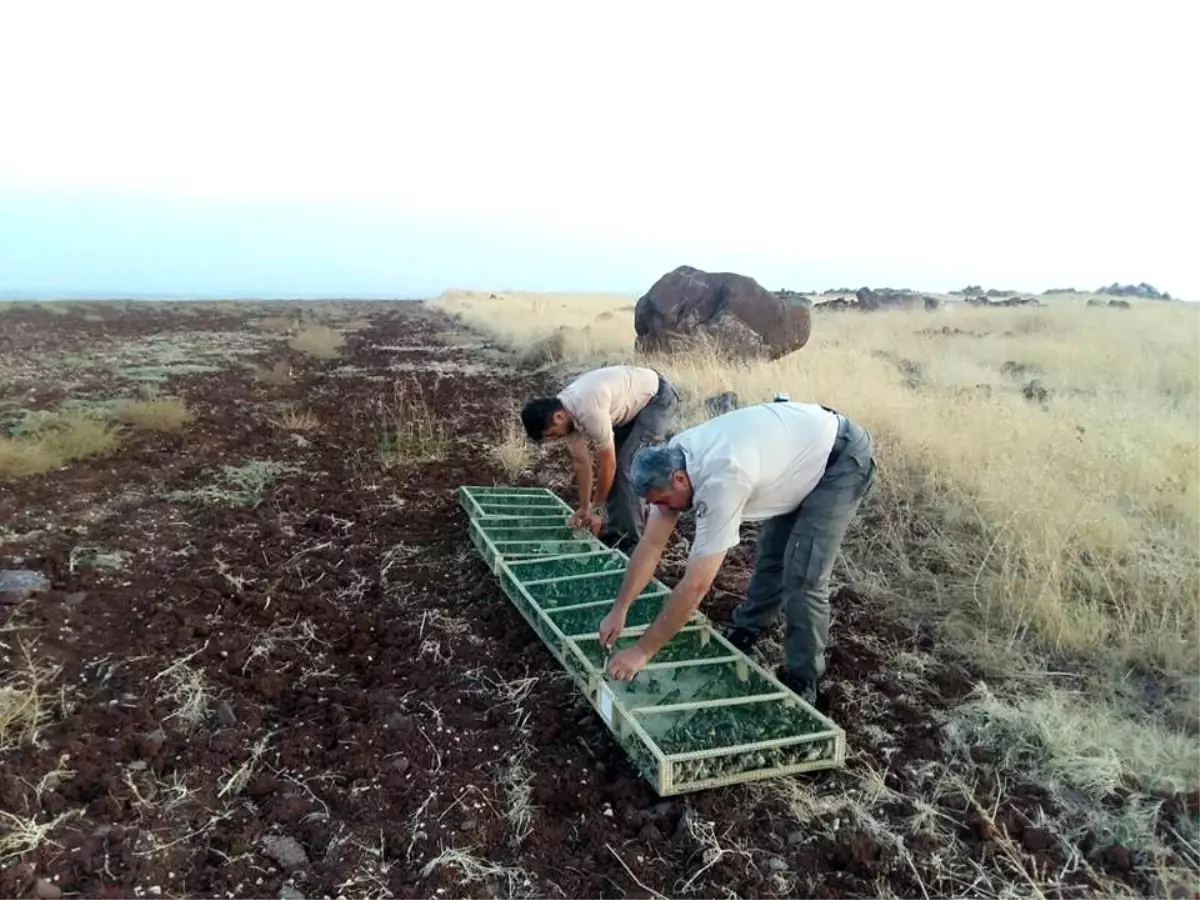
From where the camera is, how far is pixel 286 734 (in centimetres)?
332

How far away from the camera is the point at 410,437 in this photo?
781 cm

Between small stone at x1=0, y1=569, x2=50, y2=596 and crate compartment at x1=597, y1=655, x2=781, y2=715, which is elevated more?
small stone at x1=0, y1=569, x2=50, y2=596

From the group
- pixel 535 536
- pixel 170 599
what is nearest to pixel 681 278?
pixel 535 536

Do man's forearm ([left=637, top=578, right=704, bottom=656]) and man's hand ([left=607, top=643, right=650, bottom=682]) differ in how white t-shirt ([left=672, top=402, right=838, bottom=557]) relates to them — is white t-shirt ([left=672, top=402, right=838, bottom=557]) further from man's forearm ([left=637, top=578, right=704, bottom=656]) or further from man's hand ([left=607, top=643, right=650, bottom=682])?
man's hand ([left=607, top=643, right=650, bottom=682])

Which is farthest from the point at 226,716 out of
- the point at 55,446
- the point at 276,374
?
the point at 276,374

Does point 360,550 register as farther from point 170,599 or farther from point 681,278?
point 681,278

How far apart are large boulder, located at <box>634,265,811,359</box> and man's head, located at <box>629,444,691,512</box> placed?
8.07m

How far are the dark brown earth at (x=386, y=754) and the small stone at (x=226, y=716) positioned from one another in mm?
25

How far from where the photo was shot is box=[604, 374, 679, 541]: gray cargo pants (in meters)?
5.21

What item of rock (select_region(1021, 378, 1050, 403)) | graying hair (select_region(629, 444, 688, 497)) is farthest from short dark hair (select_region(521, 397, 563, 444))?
rock (select_region(1021, 378, 1050, 403))

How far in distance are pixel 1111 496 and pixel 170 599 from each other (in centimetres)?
546

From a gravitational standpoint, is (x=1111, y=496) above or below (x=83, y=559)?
above

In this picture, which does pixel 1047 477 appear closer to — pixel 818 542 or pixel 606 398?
pixel 818 542

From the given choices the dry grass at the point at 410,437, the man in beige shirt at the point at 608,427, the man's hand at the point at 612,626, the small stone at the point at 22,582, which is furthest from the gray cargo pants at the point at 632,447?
the small stone at the point at 22,582
